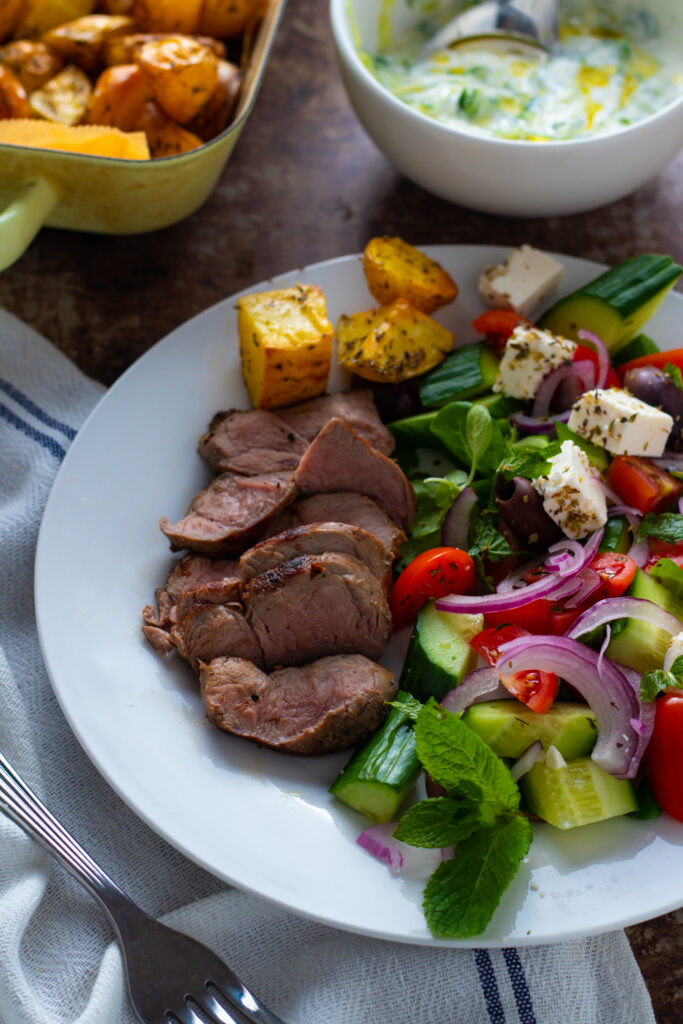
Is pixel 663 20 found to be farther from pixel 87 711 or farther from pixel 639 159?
pixel 87 711

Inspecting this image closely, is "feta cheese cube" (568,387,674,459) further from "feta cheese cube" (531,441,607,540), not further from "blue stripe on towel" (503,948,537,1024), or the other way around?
"blue stripe on towel" (503,948,537,1024)

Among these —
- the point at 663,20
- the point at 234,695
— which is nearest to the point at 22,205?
the point at 234,695

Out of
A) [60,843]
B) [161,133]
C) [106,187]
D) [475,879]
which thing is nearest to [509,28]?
[161,133]

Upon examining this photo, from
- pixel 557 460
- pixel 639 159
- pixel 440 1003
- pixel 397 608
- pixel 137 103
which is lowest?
pixel 440 1003

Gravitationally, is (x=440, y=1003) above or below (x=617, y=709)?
below

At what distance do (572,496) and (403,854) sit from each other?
3.27 ft

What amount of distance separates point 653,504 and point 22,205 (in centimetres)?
199

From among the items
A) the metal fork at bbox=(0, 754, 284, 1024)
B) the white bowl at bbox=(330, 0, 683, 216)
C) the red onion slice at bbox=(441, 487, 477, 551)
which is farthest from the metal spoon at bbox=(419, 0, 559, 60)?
the metal fork at bbox=(0, 754, 284, 1024)

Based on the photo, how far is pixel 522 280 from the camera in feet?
9.94

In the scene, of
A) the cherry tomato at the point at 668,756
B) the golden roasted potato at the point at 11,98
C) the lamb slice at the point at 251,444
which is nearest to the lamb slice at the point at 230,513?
the lamb slice at the point at 251,444

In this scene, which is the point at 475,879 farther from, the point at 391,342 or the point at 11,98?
the point at 11,98

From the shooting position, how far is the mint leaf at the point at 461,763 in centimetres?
210

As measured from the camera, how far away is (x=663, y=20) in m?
3.46

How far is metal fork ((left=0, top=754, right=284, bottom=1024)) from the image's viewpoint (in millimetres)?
2117
